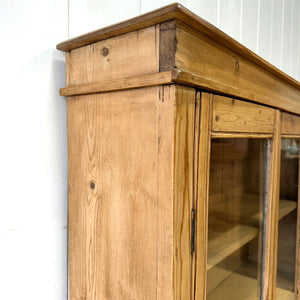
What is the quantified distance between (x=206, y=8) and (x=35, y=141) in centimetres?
81

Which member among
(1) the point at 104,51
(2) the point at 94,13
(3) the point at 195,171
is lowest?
(3) the point at 195,171

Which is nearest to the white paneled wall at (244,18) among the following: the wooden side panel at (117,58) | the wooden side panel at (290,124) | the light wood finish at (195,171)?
the wooden side panel at (117,58)

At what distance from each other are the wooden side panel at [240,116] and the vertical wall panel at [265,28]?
78 cm

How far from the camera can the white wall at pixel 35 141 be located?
22.7 inches

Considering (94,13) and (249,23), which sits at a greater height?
(249,23)

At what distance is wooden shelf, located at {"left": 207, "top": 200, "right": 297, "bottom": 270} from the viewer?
1.99 feet

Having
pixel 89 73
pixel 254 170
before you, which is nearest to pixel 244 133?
pixel 254 170

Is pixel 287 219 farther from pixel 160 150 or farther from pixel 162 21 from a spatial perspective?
pixel 162 21

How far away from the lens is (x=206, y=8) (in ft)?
3.46

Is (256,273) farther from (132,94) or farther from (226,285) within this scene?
(132,94)

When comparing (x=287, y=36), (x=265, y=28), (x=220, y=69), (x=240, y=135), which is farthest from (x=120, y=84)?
(x=287, y=36)

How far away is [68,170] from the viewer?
2.10ft

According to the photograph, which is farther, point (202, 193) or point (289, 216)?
point (289, 216)

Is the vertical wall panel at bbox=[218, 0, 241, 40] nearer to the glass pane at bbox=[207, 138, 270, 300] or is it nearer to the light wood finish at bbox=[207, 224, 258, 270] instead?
the glass pane at bbox=[207, 138, 270, 300]
